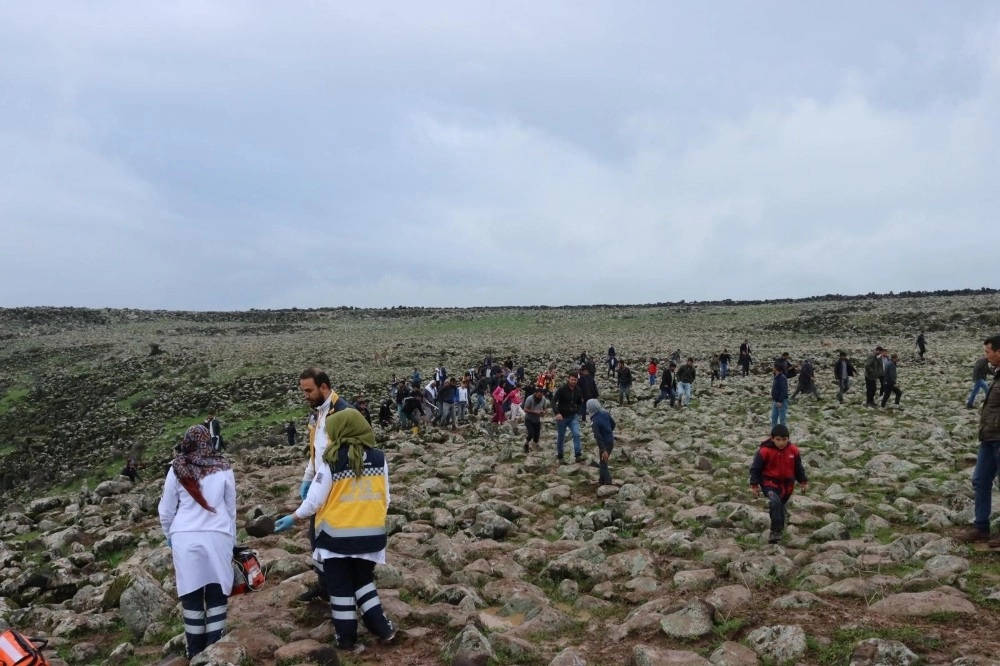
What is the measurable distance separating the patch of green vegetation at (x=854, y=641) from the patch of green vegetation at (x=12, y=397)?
47.5 m

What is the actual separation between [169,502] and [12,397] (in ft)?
157

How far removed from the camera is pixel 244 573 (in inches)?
267

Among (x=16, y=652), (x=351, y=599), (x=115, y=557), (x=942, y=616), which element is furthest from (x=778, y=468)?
(x=115, y=557)

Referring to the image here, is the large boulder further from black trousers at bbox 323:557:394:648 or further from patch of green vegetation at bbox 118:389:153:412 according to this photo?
patch of green vegetation at bbox 118:389:153:412

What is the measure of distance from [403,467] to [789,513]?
28.7 ft

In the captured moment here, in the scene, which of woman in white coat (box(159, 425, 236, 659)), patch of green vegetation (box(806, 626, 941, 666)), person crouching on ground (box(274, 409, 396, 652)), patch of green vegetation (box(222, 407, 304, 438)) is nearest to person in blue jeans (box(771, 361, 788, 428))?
patch of green vegetation (box(806, 626, 941, 666))

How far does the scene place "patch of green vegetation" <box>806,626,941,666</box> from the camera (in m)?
5.86

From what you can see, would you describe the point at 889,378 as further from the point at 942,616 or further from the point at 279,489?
the point at 279,489

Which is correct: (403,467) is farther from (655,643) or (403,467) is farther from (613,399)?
(613,399)

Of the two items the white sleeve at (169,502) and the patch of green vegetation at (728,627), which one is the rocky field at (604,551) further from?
the white sleeve at (169,502)

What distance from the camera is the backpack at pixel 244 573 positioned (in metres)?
6.75

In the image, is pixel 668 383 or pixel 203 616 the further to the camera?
pixel 668 383

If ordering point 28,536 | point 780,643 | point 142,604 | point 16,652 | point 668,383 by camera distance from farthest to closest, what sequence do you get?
point 668,383, point 28,536, point 142,604, point 780,643, point 16,652

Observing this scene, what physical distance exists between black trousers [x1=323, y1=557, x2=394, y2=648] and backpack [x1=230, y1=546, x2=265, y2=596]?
0.83m
